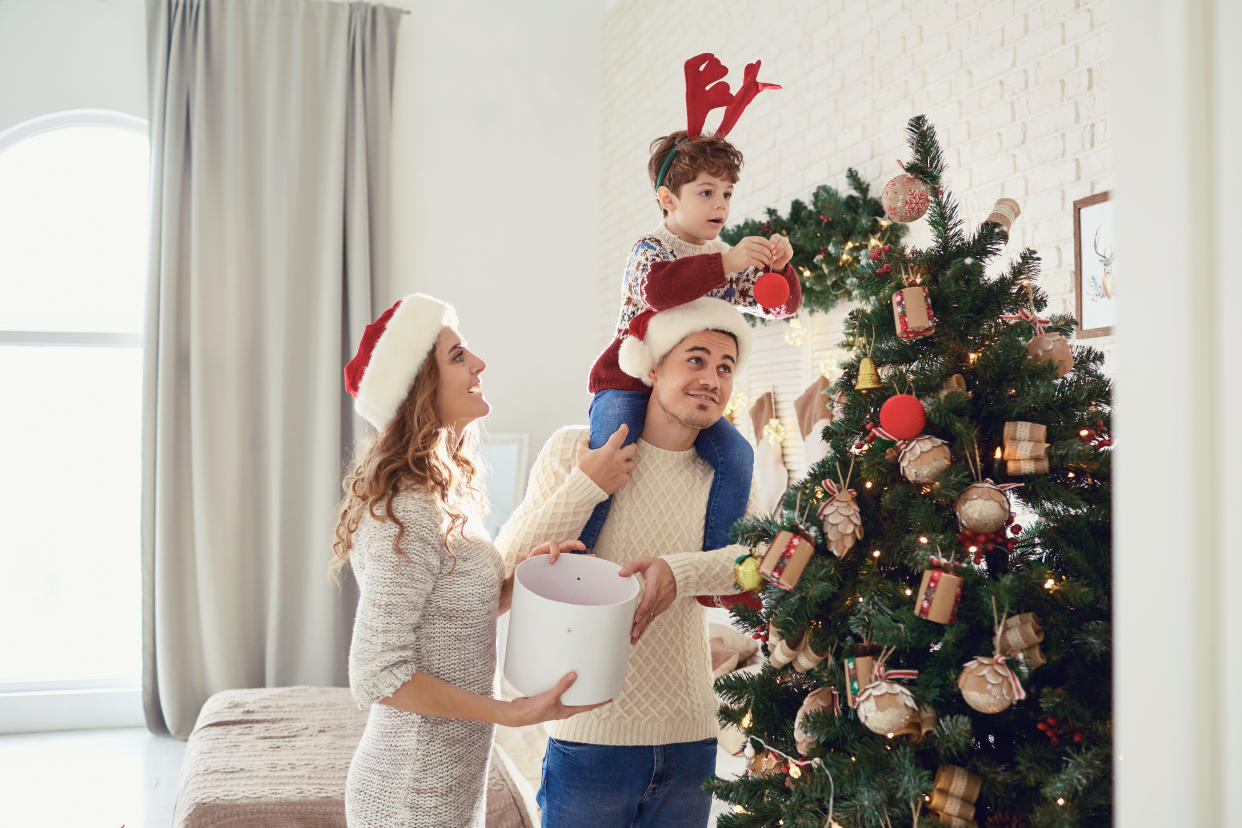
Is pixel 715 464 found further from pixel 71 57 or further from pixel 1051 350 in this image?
pixel 71 57

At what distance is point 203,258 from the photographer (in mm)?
4105

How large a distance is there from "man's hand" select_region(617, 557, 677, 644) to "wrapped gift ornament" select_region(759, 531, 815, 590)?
11.2 inches

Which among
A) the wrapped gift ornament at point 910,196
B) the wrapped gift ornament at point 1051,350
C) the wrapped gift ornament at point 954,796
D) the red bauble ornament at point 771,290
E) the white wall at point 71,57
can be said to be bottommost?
the wrapped gift ornament at point 954,796

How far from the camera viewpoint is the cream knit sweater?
4.53 feet

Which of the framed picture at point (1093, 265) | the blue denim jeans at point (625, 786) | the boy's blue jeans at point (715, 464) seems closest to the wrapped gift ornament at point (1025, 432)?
the boy's blue jeans at point (715, 464)

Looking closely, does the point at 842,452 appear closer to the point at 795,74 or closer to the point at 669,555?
the point at 669,555

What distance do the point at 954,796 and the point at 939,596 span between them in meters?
0.21

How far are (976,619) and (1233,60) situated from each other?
0.58m

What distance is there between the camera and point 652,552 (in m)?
1.48

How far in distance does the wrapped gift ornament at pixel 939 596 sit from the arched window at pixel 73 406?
427 cm

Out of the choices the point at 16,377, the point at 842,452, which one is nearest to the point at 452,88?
the point at 16,377

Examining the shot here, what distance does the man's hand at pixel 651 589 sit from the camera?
4.25 ft

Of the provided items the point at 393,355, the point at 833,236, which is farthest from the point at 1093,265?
the point at 393,355

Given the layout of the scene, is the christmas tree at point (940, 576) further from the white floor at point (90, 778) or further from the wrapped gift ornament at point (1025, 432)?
the white floor at point (90, 778)
